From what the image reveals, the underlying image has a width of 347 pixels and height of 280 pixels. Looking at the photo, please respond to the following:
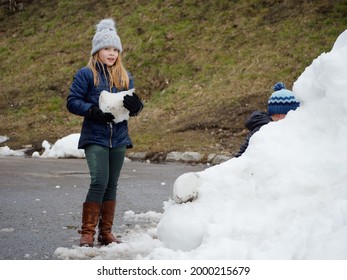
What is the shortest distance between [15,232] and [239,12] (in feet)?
69.6

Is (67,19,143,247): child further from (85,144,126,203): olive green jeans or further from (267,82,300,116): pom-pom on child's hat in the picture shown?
(267,82,300,116): pom-pom on child's hat

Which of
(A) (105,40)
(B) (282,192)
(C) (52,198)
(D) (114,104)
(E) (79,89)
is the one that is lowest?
(C) (52,198)

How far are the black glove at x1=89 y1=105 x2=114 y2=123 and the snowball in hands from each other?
9cm

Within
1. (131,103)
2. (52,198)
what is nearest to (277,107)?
(131,103)

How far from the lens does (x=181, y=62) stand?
77.5 feet

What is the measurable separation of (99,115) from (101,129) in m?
0.17

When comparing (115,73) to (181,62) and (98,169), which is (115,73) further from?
(181,62)

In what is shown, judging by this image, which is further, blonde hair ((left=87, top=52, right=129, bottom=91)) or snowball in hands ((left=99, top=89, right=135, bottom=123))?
blonde hair ((left=87, top=52, right=129, bottom=91))

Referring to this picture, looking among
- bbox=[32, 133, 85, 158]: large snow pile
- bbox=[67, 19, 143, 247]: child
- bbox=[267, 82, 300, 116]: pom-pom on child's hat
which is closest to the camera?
bbox=[67, 19, 143, 247]: child

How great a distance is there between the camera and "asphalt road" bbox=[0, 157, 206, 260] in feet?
16.8

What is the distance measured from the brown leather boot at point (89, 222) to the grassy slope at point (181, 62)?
33.8ft

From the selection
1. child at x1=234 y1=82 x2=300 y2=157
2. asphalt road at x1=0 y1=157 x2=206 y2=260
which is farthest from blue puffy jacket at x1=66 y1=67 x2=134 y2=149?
child at x1=234 y1=82 x2=300 y2=157

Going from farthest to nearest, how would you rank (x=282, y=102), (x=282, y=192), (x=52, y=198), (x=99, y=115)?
(x=52, y=198), (x=282, y=102), (x=99, y=115), (x=282, y=192)
